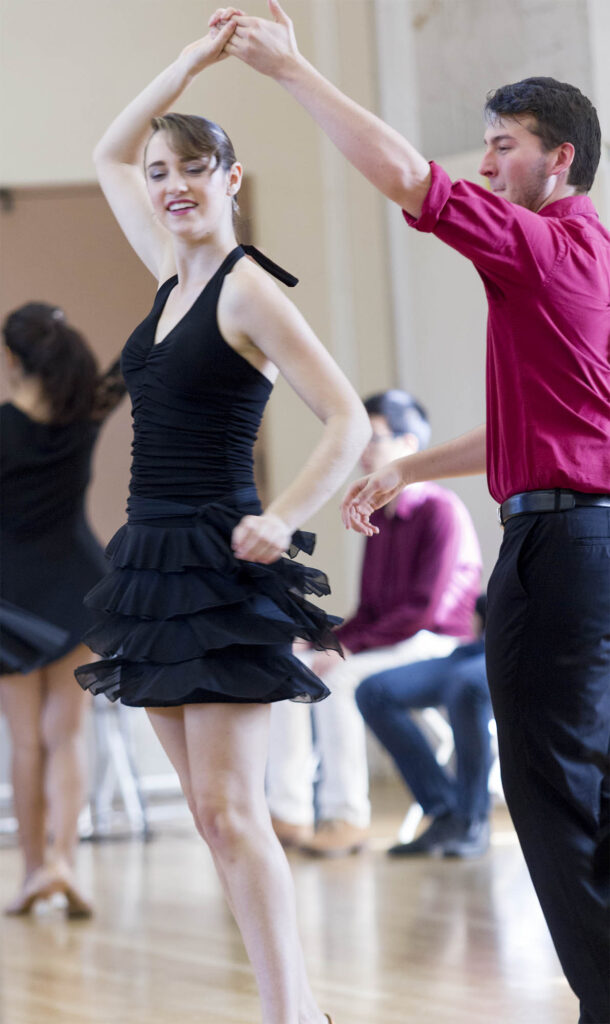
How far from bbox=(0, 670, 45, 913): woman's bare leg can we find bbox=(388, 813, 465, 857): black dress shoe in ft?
3.59

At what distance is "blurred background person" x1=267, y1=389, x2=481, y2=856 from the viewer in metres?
4.09

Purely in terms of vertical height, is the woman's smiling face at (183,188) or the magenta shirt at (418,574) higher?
the woman's smiling face at (183,188)

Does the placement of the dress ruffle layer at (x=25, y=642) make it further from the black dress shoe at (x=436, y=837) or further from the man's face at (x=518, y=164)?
the man's face at (x=518, y=164)

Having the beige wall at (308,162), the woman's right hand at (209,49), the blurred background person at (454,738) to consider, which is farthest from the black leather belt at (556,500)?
the beige wall at (308,162)

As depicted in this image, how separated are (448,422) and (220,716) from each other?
3.66 metres

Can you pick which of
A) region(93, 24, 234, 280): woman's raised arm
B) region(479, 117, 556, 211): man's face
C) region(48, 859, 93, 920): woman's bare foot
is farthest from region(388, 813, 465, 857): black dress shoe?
region(479, 117, 556, 211): man's face

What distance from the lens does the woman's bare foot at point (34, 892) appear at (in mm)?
3398

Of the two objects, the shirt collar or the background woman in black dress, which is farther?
the background woman in black dress

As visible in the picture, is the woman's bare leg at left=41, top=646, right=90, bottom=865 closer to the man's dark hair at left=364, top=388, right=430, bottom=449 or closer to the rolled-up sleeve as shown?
the man's dark hair at left=364, top=388, right=430, bottom=449

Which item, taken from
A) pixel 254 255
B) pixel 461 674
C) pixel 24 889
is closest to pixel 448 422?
pixel 461 674

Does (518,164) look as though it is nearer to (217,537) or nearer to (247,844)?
(217,537)

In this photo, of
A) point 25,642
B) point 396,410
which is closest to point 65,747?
point 25,642

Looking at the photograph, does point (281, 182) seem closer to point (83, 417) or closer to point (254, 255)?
point (83, 417)

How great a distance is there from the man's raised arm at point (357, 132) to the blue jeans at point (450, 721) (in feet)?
8.31
